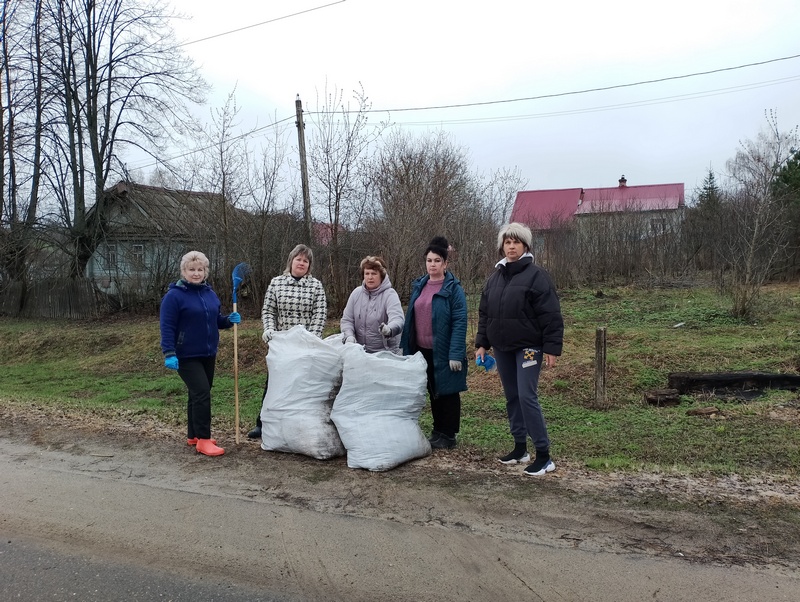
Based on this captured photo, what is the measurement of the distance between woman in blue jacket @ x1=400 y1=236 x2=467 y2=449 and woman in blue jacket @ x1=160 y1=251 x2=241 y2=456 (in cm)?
165

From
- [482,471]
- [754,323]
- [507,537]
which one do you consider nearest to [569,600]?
[507,537]

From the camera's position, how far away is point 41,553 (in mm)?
3029

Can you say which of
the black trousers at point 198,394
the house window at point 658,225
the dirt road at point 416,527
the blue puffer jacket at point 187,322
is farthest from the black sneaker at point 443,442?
the house window at point 658,225

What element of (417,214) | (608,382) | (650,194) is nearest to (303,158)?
(417,214)

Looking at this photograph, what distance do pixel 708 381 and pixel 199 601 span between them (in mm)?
6876

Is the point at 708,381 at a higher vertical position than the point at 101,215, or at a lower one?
lower

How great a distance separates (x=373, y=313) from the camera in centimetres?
466

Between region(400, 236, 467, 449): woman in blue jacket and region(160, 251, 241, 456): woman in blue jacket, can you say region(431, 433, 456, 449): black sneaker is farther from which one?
region(160, 251, 241, 456): woman in blue jacket

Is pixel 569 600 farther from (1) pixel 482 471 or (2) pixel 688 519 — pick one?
(1) pixel 482 471

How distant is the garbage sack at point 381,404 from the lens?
4.11m

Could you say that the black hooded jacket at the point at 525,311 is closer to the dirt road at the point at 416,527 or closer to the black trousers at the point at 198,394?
the dirt road at the point at 416,527

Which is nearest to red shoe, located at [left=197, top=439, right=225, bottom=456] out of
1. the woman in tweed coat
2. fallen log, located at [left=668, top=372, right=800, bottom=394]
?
the woman in tweed coat

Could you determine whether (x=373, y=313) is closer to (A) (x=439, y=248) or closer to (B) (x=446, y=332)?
(B) (x=446, y=332)

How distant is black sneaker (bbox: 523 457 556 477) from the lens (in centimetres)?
392
